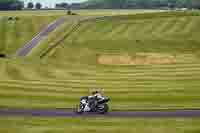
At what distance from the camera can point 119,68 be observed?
67.2 m

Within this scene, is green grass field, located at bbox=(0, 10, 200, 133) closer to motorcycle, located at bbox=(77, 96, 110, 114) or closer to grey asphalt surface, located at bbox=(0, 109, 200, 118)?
grey asphalt surface, located at bbox=(0, 109, 200, 118)

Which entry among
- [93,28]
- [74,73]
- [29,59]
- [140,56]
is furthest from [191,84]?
[93,28]

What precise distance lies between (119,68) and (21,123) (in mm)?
33269

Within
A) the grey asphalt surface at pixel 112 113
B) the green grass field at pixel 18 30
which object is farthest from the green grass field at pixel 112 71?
the grey asphalt surface at pixel 112 113

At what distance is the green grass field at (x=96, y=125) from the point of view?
107 ft

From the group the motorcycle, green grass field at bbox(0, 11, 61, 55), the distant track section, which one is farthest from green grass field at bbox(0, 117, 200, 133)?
green grass field at bbox(0, 11, 61, 55)

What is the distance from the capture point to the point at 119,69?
217 feet

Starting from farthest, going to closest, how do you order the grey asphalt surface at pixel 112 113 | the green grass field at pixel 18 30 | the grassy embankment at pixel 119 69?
the green grass field at pixel 18 30, the grassy embankment at pixel 119 69, the grey asphalt surface at pixel 112 113

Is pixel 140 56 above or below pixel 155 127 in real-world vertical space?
above

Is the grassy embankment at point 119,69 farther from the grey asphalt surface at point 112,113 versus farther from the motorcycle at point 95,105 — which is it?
the motorcycle at point 95,105

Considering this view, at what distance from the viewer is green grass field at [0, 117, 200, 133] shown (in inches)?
1278

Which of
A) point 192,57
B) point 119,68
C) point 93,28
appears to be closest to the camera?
point 119,68

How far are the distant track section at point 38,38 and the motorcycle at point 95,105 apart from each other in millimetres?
49160

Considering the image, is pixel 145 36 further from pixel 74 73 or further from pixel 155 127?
pixel 155 127
